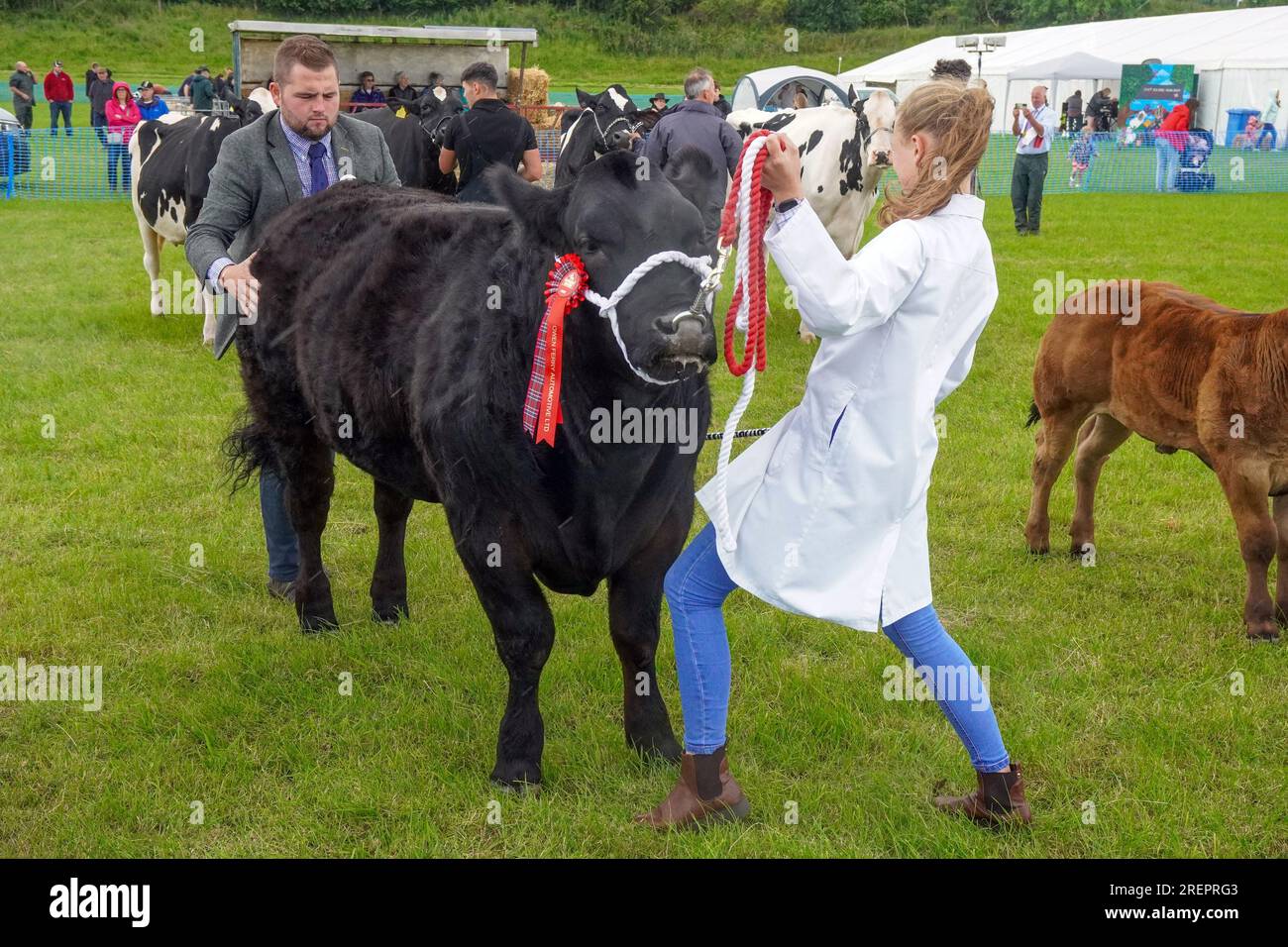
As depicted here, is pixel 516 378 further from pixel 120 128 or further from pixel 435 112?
pixel 120 128

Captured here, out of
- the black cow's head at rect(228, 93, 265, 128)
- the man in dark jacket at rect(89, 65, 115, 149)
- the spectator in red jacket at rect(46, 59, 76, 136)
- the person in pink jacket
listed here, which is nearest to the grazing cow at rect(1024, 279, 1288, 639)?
the black cow's head at rect(228, 93, 265, 128)

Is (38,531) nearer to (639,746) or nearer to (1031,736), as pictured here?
(639,746)

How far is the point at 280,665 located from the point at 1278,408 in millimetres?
4188

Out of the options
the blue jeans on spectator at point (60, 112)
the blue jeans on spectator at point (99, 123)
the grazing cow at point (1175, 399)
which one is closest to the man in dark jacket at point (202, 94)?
the blue jeans on spectator at point (99, 123)

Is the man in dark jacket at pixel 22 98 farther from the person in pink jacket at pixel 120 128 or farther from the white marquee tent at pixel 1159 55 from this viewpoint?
the white marquee tent at pixel 1159 55

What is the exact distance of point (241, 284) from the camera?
4.48 m

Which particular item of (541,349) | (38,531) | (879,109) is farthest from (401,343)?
(879,109)

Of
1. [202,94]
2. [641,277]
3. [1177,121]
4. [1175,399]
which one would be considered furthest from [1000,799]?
[1177,121]

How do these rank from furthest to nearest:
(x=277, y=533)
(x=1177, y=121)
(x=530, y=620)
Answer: (x=1177, y=121)
(x=277, y=533)
(x=530, y=620)

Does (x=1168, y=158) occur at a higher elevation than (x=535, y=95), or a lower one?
lower

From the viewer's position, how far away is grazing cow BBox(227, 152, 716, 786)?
3.14 metres

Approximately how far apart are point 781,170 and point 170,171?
9.04 m

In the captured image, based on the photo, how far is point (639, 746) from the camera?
13.2 ft

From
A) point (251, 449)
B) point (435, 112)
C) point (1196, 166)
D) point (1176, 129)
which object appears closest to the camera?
point (251, 449)
